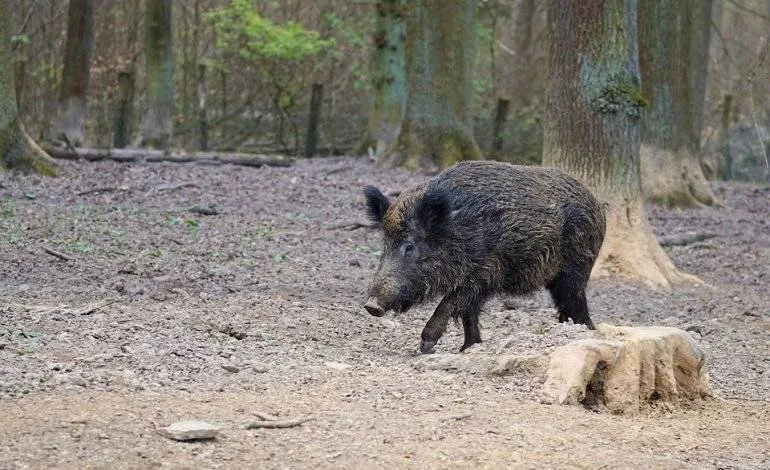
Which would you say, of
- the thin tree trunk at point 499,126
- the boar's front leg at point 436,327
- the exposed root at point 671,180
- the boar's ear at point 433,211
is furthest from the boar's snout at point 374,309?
the thin tree trunk at point 499,126

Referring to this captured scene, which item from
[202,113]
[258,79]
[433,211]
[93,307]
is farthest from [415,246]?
[258,79]

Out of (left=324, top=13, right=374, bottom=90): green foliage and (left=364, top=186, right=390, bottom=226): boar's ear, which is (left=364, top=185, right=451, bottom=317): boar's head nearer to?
(left=364, top=186, right=390, bottom=226): boar's ear

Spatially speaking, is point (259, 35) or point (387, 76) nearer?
point (387, 76)

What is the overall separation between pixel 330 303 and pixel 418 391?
10.9ft

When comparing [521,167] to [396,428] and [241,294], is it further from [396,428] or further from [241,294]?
[396,428]

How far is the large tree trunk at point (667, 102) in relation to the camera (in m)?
17.5

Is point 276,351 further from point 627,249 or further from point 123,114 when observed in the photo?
point 123,114

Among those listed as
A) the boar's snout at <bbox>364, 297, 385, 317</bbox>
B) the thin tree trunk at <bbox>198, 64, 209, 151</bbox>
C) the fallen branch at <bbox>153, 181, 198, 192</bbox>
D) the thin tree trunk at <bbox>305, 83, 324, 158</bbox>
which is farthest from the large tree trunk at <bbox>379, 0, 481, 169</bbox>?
the boar's snout at <bbox>364, 297, 385, 317</bbox>

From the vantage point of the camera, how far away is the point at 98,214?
Result: 13.0 m

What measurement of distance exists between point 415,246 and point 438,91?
11.3 meters

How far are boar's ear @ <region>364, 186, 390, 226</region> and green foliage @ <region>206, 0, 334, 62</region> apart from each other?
56.6 ft

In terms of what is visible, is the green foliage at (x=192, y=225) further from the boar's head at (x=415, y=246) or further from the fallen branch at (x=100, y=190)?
the boar's head at (x=415, y=246)

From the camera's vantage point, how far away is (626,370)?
6.70m

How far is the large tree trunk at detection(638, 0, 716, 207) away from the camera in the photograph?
1750cm
